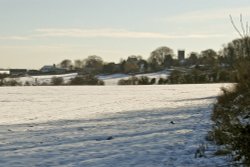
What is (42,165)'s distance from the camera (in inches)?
367

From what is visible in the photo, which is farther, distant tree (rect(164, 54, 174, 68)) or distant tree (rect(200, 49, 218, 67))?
distant tree (rect(164, 54, 174, 68))

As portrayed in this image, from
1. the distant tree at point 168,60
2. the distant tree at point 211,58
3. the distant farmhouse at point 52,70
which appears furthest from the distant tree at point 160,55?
the distant tree at point 211,58

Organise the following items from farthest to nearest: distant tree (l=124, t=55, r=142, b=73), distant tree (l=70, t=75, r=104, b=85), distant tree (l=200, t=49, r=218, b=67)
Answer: distant tree (l=124, t=55, r=142, b=73) → distant tree (l=70, t=75, r=104, b=85) → distant tree (l=200, t=49, r=218, b=67)

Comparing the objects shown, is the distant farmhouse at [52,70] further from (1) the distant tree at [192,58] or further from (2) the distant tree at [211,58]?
(2) the distant tree at [211,58]

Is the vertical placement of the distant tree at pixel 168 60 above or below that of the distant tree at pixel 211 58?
above

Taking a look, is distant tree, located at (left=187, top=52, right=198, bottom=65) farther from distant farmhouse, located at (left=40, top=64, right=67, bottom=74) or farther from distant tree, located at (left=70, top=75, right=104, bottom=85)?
distant tree, located at (left=70, top=75, right=104, bottom=85)

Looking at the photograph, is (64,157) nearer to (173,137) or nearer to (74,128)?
(173,137)

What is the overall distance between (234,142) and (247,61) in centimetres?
153

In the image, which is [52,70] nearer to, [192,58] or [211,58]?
[192,58]

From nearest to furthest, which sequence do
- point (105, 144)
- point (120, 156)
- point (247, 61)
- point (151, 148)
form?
1. point (247, 61)
2. point (120, 156)
3. point (151, 148)
4. point (105, 144)

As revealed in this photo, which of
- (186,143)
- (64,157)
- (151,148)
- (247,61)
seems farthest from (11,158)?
(247,61)

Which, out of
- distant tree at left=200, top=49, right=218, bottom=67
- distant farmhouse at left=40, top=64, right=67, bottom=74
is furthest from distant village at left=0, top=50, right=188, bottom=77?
distant tree at left=200, top=49, right=218, bottom=67

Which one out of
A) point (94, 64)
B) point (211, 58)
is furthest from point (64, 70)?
Result: point (211, 58)

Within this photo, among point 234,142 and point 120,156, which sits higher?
point 234,142
